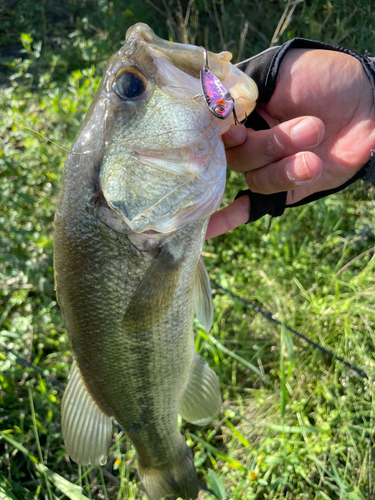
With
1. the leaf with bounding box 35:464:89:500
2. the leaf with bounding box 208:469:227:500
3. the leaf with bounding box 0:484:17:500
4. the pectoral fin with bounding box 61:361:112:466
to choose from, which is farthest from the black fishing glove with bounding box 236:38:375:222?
the leaf with bounding box 0:484:17:500

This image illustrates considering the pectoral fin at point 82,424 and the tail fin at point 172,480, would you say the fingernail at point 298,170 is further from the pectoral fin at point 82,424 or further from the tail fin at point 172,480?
the tail fin at point 172,480

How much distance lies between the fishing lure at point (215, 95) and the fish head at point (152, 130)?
0.18 ft

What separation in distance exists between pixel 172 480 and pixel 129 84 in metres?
1.87

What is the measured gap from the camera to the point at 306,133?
1.42m

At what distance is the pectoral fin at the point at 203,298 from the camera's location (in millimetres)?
1561

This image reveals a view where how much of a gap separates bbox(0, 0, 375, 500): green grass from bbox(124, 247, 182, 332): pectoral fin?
3.18 feet

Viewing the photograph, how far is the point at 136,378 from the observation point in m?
1.55

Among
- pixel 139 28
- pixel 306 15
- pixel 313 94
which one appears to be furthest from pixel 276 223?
pixel 306 15

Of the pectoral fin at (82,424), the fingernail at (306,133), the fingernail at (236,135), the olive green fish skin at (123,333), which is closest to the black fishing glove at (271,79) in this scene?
the fingernail at (236,135)

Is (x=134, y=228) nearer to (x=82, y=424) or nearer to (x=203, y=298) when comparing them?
(x=203, y=298)

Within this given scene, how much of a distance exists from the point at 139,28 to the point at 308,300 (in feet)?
7.13

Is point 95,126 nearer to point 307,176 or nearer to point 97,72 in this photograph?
point 307,176

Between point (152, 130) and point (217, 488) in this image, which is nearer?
point (152, 130)

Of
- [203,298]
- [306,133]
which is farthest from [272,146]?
[203,298]
